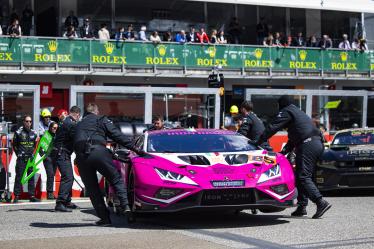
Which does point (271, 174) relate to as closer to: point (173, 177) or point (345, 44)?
point (173, 177)

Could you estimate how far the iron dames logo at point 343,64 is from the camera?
3416 centimetres

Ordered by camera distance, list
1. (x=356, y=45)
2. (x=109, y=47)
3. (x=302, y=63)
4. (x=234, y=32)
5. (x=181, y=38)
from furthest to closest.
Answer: (x=356, y=45), (x=234, y=32), (x=302, y=63), (x=181, y=38), (x=109, y=47)

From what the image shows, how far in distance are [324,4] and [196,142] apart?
1101 inches

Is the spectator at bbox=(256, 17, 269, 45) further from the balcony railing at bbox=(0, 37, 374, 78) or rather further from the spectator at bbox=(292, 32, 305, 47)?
the balcony railing at bbox=(0, 37, 374, 78)

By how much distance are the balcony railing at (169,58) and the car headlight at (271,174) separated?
19180 mm

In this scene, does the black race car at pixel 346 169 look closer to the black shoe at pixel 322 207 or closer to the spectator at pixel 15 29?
the black shoe at pixel 322 207

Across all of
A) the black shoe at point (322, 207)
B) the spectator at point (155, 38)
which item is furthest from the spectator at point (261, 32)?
the black shoe at point (322, 207)

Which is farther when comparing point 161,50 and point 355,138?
point 161,50

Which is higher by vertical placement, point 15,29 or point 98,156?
point 15,29

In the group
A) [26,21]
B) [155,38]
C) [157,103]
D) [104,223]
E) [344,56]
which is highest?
[26,21]

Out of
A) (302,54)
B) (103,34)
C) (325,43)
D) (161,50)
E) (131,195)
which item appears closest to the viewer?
(131,195)

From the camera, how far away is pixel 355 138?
50.8 feet

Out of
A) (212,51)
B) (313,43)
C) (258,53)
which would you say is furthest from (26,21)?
(313,43)

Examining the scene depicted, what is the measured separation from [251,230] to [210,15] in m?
27.3
